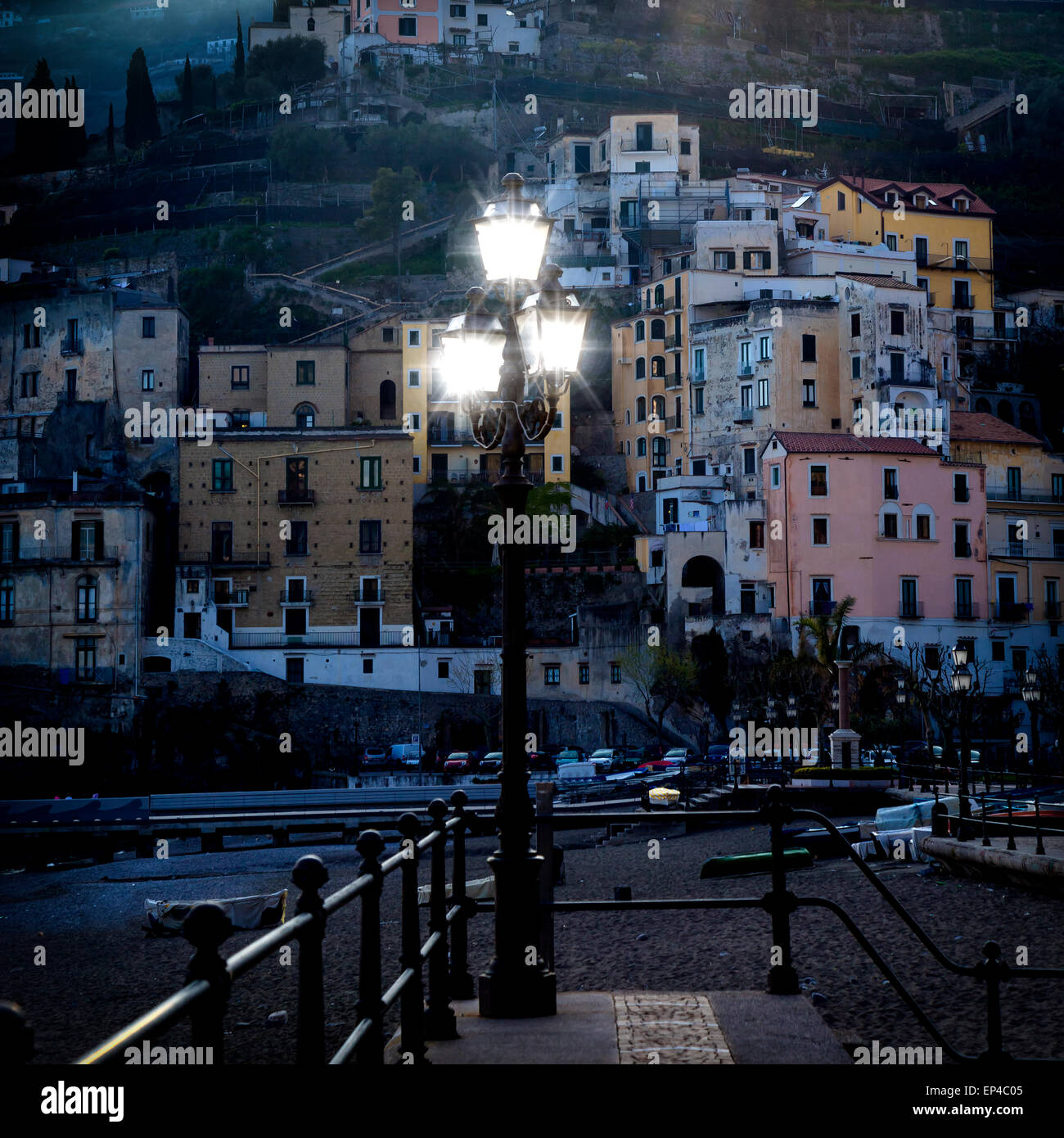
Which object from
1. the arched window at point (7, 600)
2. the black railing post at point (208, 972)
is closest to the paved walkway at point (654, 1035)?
the black railing post at point (208, 972)

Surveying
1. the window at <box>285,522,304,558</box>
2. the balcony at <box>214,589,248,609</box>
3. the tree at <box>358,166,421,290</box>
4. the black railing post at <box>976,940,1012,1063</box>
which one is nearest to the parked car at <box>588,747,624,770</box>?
the window at <box>285,522,304,558</box>

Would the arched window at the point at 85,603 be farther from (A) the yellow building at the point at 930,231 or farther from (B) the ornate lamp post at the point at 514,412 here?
(B) the ornate lamp post at the point at 514,412

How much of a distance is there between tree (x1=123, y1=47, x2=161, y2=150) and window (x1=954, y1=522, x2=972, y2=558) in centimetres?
8149

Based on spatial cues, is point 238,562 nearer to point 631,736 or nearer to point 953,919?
point 631,736

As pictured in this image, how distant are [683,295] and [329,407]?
1807 cm

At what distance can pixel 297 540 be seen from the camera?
2285 inches

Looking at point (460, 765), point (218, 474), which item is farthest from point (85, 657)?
point (460, 765)

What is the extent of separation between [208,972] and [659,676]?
51192 mm

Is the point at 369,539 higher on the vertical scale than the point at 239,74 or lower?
lower

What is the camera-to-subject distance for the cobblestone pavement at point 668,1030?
22.0ft

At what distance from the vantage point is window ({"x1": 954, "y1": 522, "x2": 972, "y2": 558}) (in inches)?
2253

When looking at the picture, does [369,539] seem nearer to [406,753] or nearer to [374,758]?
[406,753]
